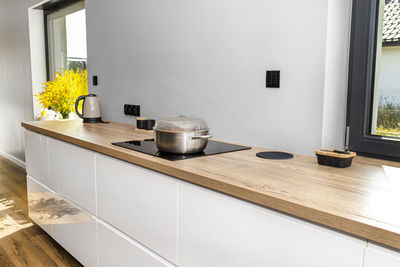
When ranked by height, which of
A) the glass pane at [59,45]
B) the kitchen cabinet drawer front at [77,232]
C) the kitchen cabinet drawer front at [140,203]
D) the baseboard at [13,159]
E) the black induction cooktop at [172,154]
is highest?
the glass pane at [59,45]

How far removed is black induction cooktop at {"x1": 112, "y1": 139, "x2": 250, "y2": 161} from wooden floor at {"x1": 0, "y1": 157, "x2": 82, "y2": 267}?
0.99m

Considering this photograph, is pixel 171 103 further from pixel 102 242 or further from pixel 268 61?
pixel 102 242

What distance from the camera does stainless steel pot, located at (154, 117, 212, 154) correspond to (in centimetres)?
139

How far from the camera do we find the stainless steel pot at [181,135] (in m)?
1.39

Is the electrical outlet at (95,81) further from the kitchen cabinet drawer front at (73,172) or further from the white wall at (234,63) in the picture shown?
the kitchen cabinet drawer front at (73,172)

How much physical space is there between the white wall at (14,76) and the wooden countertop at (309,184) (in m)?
3.19

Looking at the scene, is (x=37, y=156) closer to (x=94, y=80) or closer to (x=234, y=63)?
(x=94, y=80)

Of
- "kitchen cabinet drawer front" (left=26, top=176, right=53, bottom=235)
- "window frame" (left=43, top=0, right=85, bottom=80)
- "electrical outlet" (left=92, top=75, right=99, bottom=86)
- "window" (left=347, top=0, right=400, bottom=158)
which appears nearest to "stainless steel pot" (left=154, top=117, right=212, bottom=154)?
"window" (left=347, top=0, right=400, bottom=158)

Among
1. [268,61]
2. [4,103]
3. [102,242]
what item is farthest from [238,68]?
[4,103]

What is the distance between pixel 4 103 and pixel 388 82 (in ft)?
16.8

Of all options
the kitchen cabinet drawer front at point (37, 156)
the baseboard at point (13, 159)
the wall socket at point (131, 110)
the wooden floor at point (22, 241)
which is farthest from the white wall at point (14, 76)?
the wall socket at point (131, 110)

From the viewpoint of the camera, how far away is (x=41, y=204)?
237 cm

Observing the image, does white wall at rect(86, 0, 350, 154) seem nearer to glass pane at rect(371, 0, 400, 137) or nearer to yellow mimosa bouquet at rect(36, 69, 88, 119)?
glass pane at rect(371, 0, 400, 137)

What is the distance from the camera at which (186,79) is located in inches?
78.7
